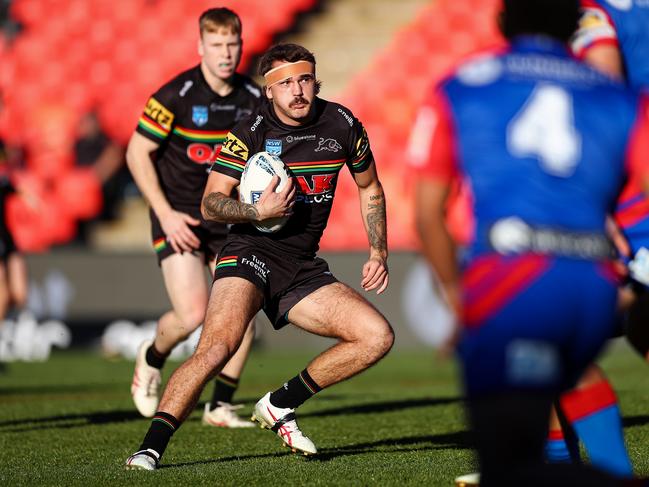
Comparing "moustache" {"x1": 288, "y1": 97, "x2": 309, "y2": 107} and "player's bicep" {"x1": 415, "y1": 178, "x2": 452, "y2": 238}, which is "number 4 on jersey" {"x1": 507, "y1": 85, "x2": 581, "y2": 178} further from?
"moustache" {"x1": 288, "y1": 97, "x2": 309, "y2": 107}

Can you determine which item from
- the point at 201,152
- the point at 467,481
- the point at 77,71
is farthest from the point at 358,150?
the point at 77,71

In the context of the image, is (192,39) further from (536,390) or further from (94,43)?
(536,390)

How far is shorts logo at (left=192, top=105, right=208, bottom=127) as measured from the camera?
322 inches

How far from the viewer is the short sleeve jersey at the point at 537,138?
371cm

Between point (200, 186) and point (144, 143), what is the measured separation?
576 millimetres

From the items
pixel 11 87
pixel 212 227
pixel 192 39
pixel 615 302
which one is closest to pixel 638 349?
pixel 615 302

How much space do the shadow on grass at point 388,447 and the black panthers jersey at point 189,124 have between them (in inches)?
86.4

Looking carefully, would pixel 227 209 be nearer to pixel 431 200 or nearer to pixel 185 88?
pixel 185 88

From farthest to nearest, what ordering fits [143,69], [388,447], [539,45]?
1. [143,69]
2. [388,447]
3. [539,45]

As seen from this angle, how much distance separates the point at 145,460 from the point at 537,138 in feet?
10.6

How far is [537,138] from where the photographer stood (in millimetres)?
3709

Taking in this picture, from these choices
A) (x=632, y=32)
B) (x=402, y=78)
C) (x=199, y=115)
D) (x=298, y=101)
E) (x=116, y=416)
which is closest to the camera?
(x=632, y=32)

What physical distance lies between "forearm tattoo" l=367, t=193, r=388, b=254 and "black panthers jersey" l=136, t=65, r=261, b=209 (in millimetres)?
1741

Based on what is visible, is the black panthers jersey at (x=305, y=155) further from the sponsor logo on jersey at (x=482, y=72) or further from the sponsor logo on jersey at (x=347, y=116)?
the sponsor logo on jersey at (x=482, y=72)
